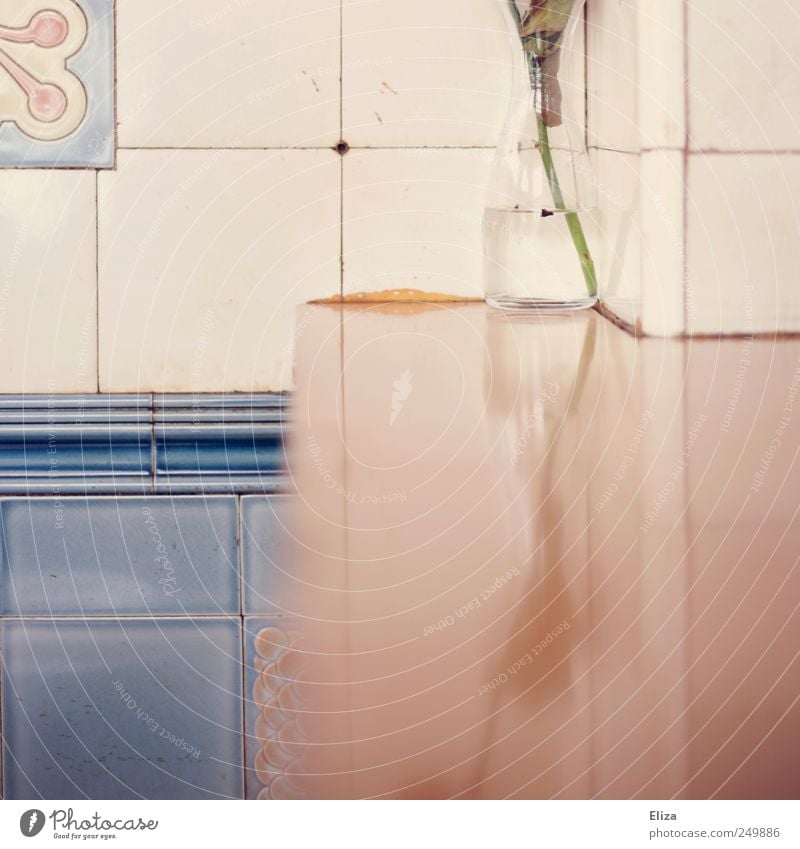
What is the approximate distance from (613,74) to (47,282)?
429mm

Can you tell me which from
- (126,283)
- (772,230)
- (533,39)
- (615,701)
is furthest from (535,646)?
(126,283)

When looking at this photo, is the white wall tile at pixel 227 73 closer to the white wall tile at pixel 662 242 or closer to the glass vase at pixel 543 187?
the glass vase at pixel 543 187

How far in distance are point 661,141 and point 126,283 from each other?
1.37 ft

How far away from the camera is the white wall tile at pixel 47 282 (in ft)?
2.63

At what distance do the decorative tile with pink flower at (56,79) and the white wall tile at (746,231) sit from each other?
44cm

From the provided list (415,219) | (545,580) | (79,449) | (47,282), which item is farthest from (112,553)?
(545,580)

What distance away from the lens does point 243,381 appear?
2.68 feet

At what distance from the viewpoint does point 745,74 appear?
1.80ft

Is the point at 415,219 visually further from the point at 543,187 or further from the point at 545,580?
the point at 545,580

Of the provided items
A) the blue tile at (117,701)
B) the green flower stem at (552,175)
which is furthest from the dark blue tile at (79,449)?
the green flower stem at (552,175)

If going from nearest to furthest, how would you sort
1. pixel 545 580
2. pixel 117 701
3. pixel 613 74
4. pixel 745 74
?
pixel 545 580 → pixel 745 74 → pixel 613 74 → pixel 117 701

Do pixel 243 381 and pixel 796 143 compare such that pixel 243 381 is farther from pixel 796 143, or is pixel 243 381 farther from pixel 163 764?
pixel 796 143

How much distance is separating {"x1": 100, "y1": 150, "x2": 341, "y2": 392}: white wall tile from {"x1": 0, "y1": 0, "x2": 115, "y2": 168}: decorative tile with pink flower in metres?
0.04

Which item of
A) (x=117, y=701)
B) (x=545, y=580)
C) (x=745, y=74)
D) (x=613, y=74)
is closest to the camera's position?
(x=545, y=580)
